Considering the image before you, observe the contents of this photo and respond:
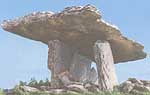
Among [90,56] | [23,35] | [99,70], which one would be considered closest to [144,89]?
[99,70]

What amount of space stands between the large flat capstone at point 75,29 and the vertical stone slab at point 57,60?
0.32m

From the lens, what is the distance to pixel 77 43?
1870cm

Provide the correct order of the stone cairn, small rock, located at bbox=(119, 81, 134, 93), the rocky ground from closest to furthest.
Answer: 1. the rocky ground
2. small rock, located at bbox=(119, 81, 134, 93)
3. the stone cairn

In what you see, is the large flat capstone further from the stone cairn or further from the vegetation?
the vegetation

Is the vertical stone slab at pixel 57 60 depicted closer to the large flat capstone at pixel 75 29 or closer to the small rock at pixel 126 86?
the large flat capstone at pixel 75 29

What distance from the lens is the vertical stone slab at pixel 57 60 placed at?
17625mm

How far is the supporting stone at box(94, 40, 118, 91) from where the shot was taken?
661 inches

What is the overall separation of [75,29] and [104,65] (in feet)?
5.77

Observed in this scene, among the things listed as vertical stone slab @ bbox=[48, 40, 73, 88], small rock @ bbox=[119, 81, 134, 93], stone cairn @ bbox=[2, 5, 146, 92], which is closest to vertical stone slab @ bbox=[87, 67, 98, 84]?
stone cairn @ bbox=[2, 5, 146, 92]

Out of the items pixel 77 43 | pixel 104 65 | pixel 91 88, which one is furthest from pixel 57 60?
pixel 91 88

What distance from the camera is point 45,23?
1709 centimetres

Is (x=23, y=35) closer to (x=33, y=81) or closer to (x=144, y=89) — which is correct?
(x=33, y=81)

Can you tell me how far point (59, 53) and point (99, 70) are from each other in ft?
6.42

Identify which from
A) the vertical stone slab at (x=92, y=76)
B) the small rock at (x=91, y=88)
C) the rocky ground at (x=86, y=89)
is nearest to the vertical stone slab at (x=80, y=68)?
the vertical stone slab at (x=92, y=76)
